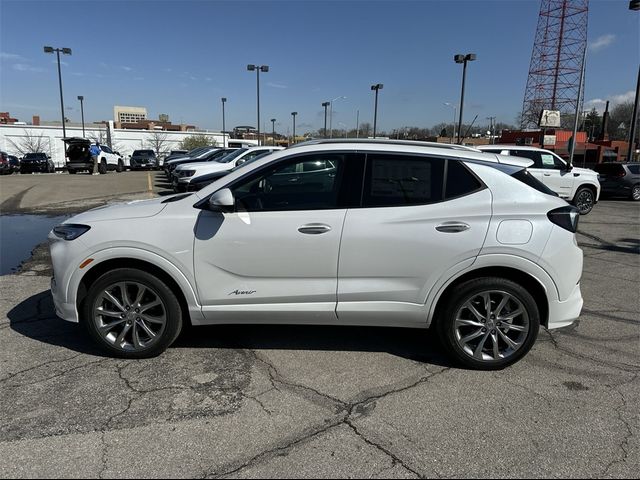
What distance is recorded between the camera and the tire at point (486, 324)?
Answer: 12.0 ft

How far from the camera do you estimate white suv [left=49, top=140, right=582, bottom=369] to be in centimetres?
361

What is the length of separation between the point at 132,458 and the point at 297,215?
1.95 m

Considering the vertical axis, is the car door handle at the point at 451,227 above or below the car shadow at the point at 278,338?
above

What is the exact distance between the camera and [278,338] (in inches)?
173

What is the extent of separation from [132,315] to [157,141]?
7298 centimetres

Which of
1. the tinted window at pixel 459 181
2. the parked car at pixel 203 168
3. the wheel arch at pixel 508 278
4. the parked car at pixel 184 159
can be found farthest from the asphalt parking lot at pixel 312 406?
the parked car at pixel 184 159

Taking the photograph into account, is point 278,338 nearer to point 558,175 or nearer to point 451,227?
point 451,227

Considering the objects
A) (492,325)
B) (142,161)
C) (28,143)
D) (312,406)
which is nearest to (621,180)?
(492,325)

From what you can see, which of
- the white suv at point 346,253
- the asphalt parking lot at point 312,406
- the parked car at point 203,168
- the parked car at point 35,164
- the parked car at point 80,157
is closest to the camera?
the asphalt parking lot at point 312,406

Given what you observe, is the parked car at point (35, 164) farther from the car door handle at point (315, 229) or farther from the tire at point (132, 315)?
the car door handle at point (315, 229)

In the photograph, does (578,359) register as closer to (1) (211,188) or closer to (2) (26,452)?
(1) (211,188)

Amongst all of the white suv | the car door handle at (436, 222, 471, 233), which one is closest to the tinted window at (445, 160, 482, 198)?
the white suv

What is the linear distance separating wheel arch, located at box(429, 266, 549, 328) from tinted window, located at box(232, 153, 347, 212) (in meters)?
1.12

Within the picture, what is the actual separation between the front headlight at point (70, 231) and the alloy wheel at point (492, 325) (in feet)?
10.0
